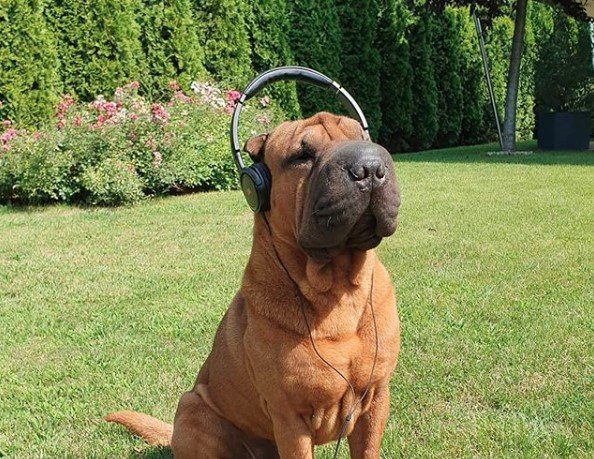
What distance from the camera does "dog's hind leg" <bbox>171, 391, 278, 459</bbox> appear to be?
2.40 m

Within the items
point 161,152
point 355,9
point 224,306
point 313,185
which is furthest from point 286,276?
point 355,9

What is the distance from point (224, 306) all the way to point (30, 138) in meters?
5.54

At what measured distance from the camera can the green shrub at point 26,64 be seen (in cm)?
963

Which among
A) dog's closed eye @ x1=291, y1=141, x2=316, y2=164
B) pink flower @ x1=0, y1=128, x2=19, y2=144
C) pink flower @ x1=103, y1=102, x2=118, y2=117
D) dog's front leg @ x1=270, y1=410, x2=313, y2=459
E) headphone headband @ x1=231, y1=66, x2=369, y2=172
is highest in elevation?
headphone headband @ x1=231, y1=66, x2=369, y2=172

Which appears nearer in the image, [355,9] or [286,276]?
[286,276]

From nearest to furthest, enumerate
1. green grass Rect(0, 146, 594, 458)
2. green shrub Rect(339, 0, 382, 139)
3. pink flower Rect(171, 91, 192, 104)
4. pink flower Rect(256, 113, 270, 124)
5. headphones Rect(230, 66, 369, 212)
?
headphones Rect(230, 66, 369, 212) < green grass Rect(0, 146, 594, 458) < pink flower Rect(171, 91, 192, 104) < pink flower Rect(256, 113, 270, 124) < green shrub Rect(339, 0, 382, 139)

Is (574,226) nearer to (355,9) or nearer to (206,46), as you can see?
(206,46)

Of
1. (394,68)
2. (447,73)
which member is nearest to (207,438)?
(394,68)

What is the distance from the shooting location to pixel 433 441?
111 inches

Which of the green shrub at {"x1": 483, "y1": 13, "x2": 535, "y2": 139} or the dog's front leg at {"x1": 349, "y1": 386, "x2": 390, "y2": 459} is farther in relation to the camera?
the green shrub at {"x1": 483, "y1": 13, "x2": 535, "y2": 139}

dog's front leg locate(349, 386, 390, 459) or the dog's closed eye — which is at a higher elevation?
the dog's closed eye

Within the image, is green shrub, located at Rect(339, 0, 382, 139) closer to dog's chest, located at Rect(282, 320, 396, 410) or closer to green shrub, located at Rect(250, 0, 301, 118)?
green shrub, located at Rect(250, 0, 301, 118)

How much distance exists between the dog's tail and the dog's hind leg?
1.09ft

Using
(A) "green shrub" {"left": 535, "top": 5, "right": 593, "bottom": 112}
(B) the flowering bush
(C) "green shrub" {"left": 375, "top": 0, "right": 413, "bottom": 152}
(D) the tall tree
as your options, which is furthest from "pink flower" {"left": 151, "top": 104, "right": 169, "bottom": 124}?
(A) "green shrub" {"left": 535, "top": 5, "right": 593, "bottom": 112}
